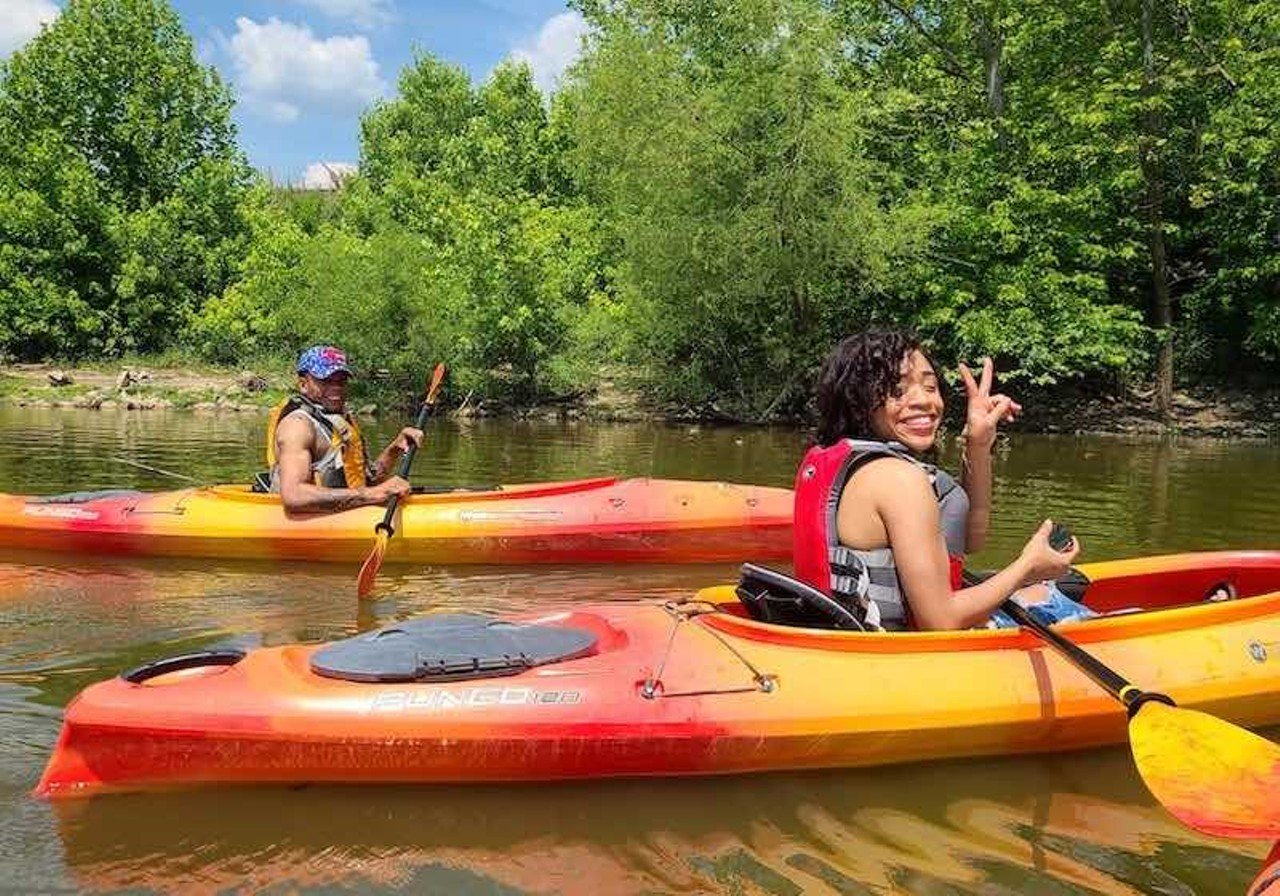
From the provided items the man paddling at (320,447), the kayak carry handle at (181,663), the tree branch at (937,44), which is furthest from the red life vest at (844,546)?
the tree branch at (937,44)

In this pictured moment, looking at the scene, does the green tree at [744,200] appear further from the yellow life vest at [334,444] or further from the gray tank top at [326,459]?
the gray tank top at [326,459]

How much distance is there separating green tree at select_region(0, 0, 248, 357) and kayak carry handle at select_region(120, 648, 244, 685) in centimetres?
2474

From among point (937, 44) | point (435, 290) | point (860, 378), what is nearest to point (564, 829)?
point (860, 378)

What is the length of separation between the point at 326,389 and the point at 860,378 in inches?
156

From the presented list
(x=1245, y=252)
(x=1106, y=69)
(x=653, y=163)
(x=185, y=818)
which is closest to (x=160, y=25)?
(x=653, y=163)

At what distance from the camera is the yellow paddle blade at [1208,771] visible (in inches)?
105

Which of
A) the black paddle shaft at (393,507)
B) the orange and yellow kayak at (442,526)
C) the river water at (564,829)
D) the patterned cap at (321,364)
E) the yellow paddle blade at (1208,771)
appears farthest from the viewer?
the orange and yellow kayak at (442,526)

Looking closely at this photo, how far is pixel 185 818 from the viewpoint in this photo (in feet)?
10.4

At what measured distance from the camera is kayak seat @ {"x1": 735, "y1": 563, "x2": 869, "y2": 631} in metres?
3.54

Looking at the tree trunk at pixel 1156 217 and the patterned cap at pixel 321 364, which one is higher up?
the tree trunk at pixel 1156 217

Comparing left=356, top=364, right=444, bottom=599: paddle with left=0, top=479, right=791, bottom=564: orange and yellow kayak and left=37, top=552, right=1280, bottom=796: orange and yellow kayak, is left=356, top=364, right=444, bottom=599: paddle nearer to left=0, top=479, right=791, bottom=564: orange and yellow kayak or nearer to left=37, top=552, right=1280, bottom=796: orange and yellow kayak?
left=0, top=479, right=791, bottom=564: orange and yellow kayak

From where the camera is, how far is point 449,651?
349 centimetres

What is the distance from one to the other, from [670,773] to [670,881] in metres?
0.57

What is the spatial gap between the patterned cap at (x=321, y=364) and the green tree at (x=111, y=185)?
2164 centimetres
